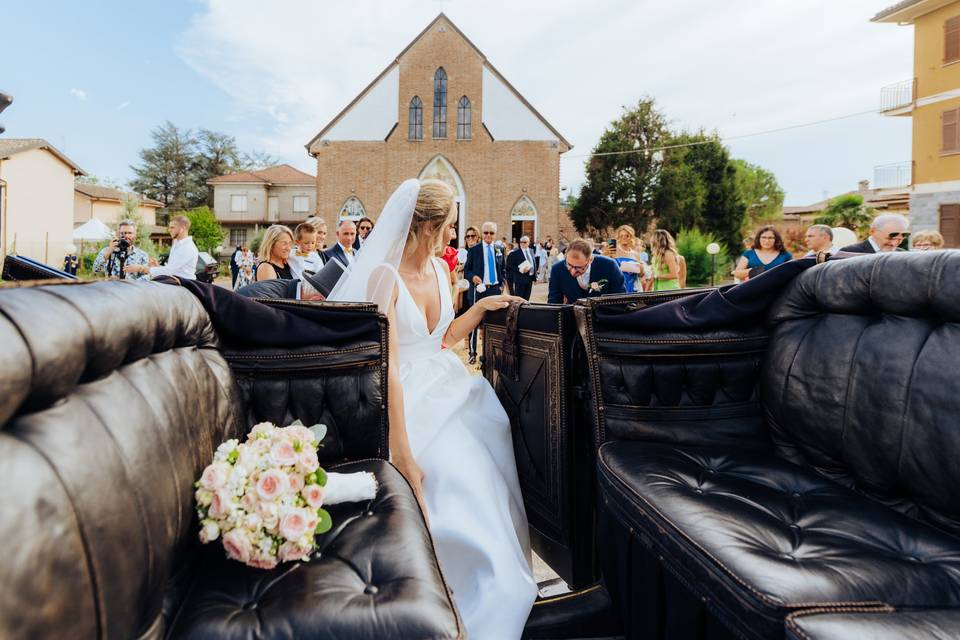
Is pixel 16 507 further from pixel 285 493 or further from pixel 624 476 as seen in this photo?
pixel 624 476

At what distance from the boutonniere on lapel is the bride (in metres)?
2.50

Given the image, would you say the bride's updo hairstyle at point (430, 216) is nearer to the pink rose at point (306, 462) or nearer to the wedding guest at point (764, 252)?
the pink rose at point (306, 462)

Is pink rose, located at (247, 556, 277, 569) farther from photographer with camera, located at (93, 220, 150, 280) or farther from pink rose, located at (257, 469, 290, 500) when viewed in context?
photographer with camera, located at (93, 220, 150, 280)

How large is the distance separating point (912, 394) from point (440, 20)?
32.2 m

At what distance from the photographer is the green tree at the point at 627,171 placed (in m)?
33.3

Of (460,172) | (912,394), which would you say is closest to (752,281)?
(912,394)

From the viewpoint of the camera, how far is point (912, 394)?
7.00 ft

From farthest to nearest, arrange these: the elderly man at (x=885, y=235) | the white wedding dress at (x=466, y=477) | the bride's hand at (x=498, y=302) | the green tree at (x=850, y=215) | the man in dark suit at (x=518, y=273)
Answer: the green tree at (x=850, y=215)
the man in dark suit at (x=518, y=273)
the elderly man at (x=885, y=235)
the bride's hand at (x=498, y=302)
the white wedding dress at (x=466, y=477)

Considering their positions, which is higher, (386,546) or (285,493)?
(285,493)

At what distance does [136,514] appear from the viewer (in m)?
1.39

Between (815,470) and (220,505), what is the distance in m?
2.43

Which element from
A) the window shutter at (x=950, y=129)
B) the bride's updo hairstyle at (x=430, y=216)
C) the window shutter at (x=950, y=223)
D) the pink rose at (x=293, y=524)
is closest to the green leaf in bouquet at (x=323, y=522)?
the pink rose at (x=293, y=524)

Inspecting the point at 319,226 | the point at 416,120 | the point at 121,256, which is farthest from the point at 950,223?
the point at 121,256

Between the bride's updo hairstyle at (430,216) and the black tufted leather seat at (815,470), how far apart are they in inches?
44.3
